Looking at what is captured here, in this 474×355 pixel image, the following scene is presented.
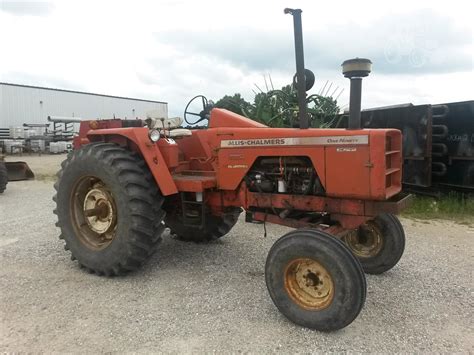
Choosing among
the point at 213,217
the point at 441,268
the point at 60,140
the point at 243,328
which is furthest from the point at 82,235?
the point at 60,140

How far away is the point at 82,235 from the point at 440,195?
6.32 metres

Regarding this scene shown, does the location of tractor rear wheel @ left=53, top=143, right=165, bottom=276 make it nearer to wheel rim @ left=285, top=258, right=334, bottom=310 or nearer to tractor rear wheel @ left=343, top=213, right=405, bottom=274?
wheel rim @ left=285, top=258, right=334, bottom=310

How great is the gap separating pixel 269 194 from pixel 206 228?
4.67ft

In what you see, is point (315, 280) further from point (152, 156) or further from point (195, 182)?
point (152, 156)

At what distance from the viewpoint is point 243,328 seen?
3.01 meters

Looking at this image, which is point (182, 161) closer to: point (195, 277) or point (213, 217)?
point (213, 217)

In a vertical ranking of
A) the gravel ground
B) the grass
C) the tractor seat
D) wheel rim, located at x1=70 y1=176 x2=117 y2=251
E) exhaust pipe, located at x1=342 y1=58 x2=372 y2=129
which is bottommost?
the gravel ground

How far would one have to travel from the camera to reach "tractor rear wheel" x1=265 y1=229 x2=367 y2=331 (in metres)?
2.85

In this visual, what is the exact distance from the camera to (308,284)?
10.2 ft

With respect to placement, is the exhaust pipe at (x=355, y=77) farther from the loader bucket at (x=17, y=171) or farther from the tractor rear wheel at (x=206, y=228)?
the loader bucket at (x=17, y=171)

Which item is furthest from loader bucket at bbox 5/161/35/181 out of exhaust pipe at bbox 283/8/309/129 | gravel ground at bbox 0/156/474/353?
exhaust pipe at bbox 283/8/309/129

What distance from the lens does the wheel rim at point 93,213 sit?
4.11 meters

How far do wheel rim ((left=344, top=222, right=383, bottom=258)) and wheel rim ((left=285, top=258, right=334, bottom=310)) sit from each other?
3.97ft

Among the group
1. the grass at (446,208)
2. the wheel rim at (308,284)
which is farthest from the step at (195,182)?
the grass at (446,208)
